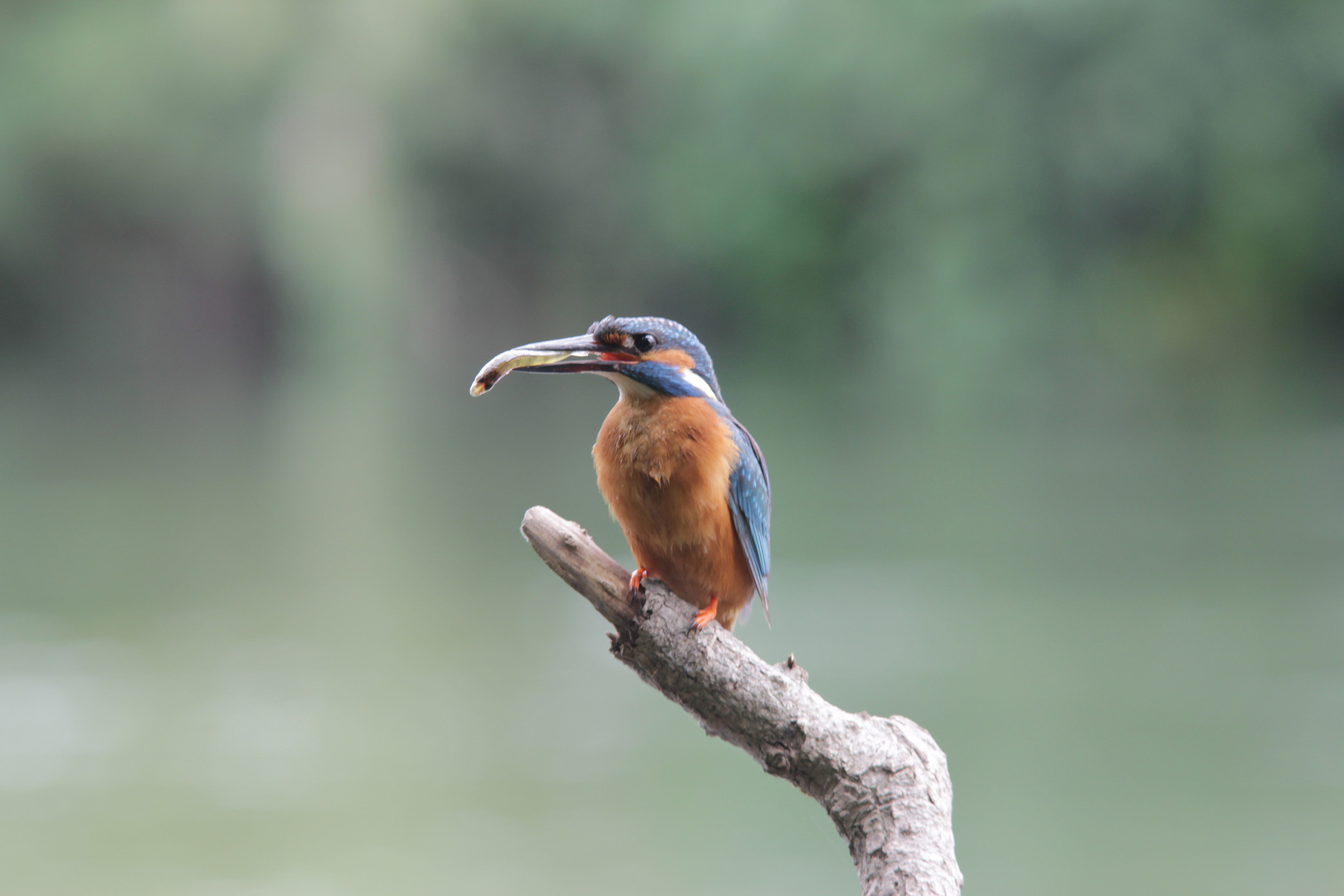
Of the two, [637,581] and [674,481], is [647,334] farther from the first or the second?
[637,581]

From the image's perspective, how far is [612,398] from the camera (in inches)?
980

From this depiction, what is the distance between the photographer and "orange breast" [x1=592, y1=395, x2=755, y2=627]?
2467 mm

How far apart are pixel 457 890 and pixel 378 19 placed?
57.9ft

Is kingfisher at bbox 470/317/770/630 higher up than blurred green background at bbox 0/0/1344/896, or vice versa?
blurred green background at bbox 0/0/1344/896

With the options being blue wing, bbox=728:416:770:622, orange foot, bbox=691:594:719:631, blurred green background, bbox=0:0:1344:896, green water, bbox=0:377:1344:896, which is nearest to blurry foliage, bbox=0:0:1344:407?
blurred green background, bbox=0:0:1344:896

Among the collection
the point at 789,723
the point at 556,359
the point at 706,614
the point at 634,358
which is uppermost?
the point at 634,358

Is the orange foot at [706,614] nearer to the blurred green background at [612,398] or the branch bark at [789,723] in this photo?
the branch bark at [789,723]

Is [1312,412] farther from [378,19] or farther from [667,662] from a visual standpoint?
[667,662]

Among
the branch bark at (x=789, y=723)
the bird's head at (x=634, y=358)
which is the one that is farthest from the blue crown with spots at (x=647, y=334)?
the branch bark at (x=789, y=723)

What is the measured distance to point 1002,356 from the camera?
23.5 meters

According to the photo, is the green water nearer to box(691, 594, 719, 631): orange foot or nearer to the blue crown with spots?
box(691, 594, 719, 631): orange foot

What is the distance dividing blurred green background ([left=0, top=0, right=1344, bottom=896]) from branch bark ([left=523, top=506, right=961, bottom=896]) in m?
5.06

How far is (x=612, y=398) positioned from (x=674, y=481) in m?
22.5

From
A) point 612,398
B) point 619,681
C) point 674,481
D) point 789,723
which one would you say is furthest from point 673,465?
point 612,398
